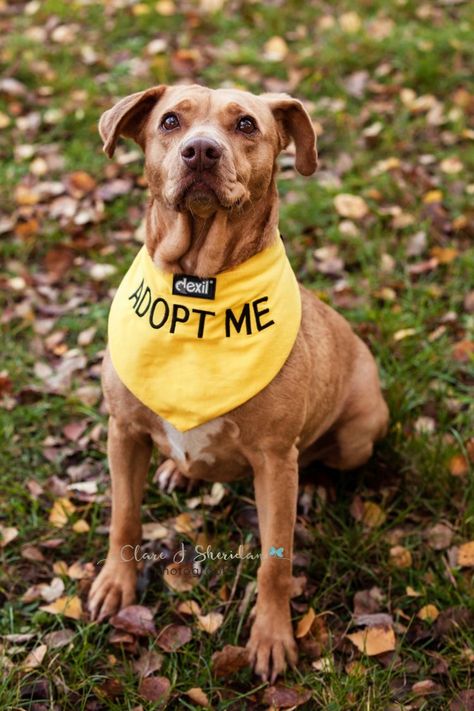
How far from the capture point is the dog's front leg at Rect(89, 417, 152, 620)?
3479 millimetres

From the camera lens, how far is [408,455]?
4176 millimetres

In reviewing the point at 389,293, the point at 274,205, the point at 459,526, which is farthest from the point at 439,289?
the point at 274,205

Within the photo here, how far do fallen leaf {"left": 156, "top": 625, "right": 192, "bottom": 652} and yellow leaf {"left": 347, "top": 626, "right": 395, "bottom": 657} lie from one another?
0.66 meters

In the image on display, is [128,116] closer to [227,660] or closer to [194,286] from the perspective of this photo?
[194,286]

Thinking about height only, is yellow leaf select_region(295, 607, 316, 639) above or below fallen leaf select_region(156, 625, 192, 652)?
below

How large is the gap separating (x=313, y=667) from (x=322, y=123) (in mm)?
4380

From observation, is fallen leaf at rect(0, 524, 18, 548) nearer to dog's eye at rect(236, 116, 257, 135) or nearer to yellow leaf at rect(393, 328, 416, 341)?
dog's eye at rect(236, 116, 257, 135)

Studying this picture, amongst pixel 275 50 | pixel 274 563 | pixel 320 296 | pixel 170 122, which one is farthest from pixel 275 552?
pixel 275 50

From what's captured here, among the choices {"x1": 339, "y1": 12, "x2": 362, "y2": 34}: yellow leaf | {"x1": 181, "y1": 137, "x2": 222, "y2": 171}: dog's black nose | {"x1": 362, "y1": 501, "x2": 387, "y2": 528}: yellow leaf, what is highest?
{"x1": 181, "y1": 137, "x2": 222, "y2": 171}: dog's black nose

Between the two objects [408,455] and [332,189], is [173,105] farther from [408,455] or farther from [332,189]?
[332,189]

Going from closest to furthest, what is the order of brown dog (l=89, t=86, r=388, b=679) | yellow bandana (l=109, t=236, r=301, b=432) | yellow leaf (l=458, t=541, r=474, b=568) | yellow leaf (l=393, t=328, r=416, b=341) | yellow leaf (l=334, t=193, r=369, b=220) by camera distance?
brown dog (l=89, t=86, r=388, b=679)
yellow bandana (l=109, t=236, r=301, b=432)
yellow leaf (l=458, t=541, r=474, b=568)
yellow leaf (l=393, t=328, r=416, b=341)
yellow leaf (l=334, t=193, r=369, b=220)

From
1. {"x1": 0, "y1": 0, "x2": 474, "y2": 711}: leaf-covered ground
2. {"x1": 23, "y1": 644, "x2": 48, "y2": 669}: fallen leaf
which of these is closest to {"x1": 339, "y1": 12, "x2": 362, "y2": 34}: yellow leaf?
{"x1": 0, "y1": 0, "x2": 474, "y2": 711}: leaf-covered ground

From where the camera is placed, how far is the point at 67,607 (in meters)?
3.54

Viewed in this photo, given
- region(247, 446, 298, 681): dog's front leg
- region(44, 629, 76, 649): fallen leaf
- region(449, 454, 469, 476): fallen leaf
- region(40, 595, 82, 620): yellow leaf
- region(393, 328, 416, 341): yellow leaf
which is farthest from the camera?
region(393, 328, 416, 341): yellow leaf
